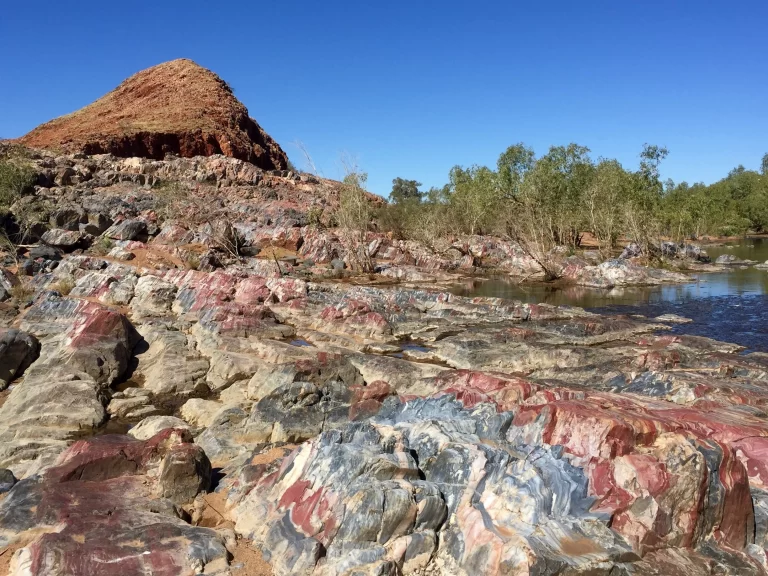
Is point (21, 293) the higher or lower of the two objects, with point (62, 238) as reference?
lower

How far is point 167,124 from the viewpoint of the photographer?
→ 199 feet

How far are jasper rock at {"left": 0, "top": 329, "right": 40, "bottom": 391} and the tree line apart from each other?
3123cm

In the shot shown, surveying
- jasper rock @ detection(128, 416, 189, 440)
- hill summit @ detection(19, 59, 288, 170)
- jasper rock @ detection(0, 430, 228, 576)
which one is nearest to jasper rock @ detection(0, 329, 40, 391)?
jasper rock @ detection(128, 416, 189, 440)

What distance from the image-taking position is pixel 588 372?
1364cm

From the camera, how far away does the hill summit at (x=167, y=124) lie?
56.9 meters

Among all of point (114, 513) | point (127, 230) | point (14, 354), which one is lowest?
point (114, 513)

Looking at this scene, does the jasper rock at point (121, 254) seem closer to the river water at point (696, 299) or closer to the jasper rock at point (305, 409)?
the river water at point (696, 299)

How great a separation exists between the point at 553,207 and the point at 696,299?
71.5 feet

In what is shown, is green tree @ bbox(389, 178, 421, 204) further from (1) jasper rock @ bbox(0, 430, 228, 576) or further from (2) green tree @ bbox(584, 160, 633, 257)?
(1) jasper rock @ bbox(0, 430, 228, 576)

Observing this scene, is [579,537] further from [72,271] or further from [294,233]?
[294,233]

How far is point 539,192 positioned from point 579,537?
4054 cm

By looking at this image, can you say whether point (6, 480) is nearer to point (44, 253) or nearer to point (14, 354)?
point (14, 354)

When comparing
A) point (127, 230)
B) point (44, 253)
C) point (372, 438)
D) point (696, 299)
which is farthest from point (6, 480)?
point (127, 230)

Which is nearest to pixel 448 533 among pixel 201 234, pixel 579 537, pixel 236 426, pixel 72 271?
pixel 579 537
